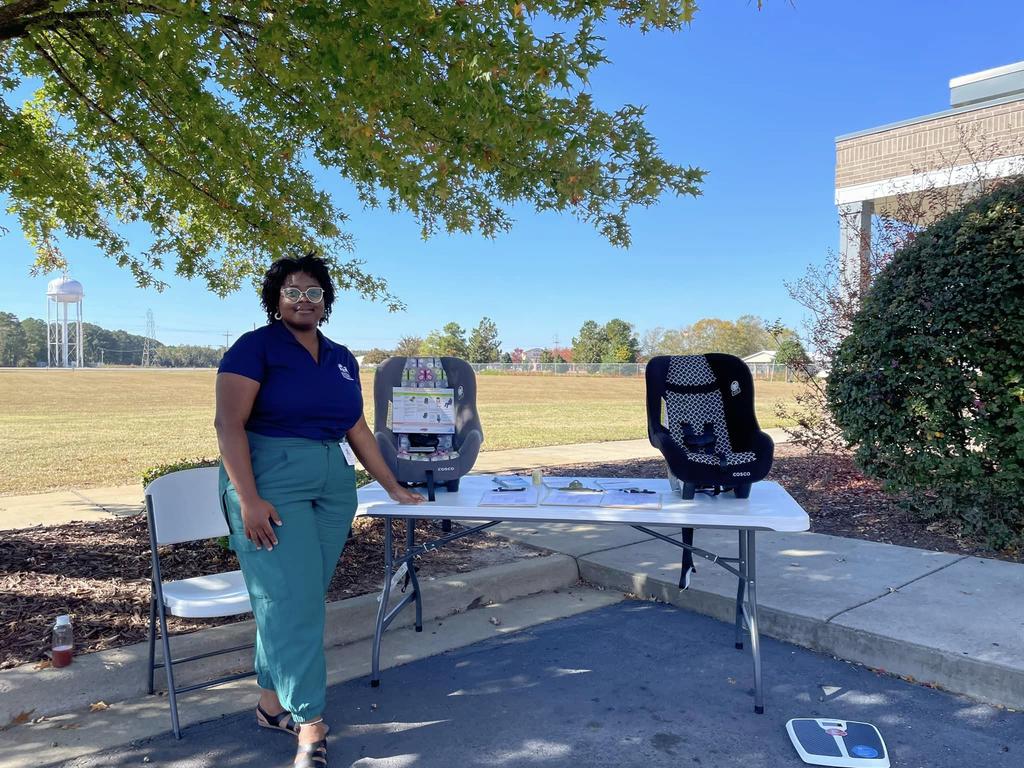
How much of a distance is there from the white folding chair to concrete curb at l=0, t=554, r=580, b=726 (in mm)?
90

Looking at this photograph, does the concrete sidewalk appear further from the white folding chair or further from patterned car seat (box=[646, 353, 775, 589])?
patterned car seat (box=[646, 353, 775, 589])

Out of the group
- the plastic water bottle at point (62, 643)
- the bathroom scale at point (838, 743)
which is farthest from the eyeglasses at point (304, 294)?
the bathroom scale at point (838, 743)

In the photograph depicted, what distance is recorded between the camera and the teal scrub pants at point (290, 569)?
9.43ft

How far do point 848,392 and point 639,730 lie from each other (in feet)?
13.7

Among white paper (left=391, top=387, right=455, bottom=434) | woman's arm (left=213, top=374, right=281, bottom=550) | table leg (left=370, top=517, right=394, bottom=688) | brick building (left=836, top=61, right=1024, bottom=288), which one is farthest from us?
brick building (left=836, top=61, right=1024, bottom=288)

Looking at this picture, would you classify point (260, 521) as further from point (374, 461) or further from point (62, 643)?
point (62, 643)

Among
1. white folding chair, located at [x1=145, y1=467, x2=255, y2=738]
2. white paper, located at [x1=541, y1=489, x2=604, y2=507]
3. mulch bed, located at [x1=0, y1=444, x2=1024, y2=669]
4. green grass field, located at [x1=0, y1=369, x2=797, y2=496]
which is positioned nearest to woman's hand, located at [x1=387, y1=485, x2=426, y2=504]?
white paper, located at [x1=541, y1=489, x2=604, y2=507]

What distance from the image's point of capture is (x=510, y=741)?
3.09 m

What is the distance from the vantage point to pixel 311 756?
9.32 feet

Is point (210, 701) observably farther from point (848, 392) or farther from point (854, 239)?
point (854, 239)

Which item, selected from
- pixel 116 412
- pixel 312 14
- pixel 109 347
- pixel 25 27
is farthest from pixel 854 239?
pixel 109 347

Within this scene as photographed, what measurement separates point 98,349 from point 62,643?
144 meters

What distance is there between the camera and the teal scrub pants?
287 cm

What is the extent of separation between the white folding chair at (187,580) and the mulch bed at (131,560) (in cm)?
57
